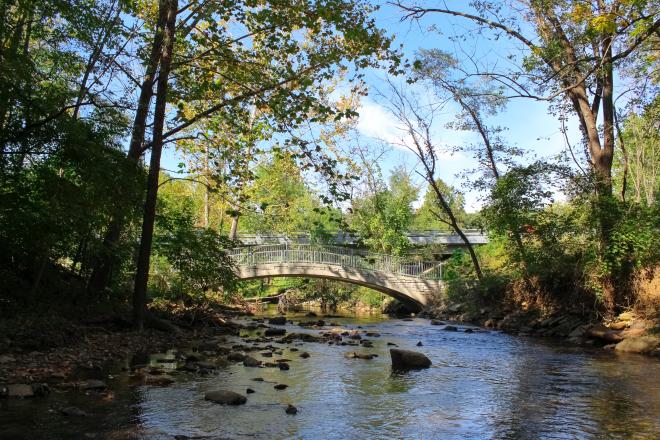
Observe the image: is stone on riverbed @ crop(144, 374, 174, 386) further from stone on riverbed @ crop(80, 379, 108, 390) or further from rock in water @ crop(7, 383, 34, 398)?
rock in water @ crop(7, 383, 34, 398)

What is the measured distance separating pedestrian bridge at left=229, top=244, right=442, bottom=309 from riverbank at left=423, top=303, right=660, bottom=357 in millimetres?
3524

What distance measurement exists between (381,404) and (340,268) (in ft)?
59.7

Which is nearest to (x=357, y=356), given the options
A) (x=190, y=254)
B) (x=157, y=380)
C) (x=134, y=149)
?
(x=157, y=380)

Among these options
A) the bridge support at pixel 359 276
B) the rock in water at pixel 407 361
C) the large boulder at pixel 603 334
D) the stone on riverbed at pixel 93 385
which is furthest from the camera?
the bridge support at pixel 359 276

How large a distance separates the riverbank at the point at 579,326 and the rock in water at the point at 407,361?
5229 mm

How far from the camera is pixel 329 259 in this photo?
2547 cm

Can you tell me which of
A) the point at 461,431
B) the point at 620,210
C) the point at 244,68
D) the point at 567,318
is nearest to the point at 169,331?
the point at 244,68

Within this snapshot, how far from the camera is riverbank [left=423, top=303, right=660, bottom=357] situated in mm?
12164

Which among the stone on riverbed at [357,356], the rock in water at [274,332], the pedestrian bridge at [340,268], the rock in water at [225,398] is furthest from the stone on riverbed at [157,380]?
the pedestrian bridge at [340,268]

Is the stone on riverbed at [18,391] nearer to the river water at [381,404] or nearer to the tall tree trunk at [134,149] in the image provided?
the river water at [381,404]

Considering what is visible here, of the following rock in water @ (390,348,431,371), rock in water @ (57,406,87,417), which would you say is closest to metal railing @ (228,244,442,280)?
rock in water @ (390,348,431,371)

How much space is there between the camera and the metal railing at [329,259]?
2534 centimetres

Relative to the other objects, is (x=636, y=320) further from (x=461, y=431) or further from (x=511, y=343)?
(x=461, y=431)

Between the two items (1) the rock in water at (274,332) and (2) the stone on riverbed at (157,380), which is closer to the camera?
(2) the stone on riverbed at (157,380)
